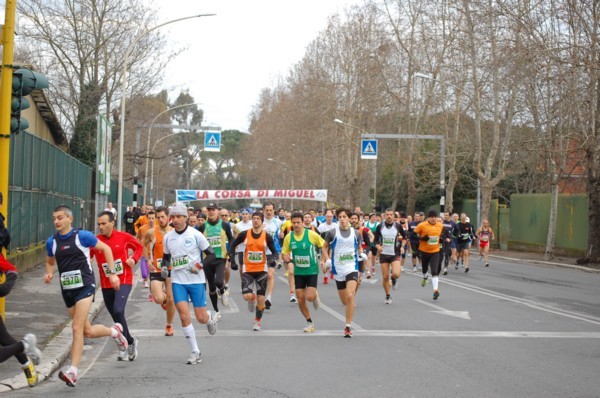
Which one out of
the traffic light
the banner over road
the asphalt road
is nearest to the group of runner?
the asphalt road

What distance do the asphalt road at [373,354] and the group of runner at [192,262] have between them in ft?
1.16

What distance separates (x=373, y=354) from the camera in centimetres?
1041

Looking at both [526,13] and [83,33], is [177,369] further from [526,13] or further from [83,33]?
[83,33]

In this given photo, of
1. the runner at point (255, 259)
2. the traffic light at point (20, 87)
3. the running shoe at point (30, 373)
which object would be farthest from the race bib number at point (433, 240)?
the running shoe at point (30, 373)

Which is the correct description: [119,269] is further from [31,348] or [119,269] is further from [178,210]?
[31,348]

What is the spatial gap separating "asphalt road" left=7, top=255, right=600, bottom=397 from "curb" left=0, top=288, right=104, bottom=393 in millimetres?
133

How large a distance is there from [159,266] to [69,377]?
13.1ft

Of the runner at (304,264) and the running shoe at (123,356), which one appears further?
the runner at (304,264)

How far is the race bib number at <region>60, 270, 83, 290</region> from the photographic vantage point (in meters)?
8.73

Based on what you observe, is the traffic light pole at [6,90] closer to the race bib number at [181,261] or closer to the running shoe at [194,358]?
the race bib number at [181,261]

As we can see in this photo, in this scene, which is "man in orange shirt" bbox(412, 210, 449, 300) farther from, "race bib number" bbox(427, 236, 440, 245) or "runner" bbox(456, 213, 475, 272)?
"runner" bbox(456, 213, 475, 272)

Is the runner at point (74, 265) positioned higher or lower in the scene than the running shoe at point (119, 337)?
higher

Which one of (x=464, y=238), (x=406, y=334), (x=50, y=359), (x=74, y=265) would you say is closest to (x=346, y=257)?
(x=406, y=334)

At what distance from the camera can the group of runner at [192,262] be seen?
8.79 metres
